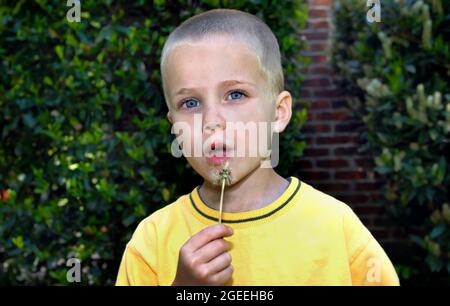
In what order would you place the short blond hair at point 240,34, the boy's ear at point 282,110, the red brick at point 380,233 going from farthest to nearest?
the red brick at point 380,233
the boy's ear at point 282,110
the short blond hair at point 240,34

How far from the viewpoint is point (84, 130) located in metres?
3.89

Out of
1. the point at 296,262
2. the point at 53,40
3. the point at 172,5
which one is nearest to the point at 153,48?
the point at 172,5

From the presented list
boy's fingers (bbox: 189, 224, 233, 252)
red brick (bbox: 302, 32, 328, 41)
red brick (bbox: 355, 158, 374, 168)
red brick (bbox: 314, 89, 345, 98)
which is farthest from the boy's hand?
red brick (bbox: 302, 32, 328, 41)

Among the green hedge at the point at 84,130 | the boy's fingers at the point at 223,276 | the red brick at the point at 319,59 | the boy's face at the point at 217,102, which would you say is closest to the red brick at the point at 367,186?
the red brick at the point at 319,59

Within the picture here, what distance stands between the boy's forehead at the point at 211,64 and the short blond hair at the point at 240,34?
0.09 ft

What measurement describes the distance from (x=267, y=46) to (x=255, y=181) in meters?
0.41

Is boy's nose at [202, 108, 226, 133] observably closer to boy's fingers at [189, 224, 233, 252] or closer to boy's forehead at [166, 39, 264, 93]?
Result: boy's forehead at [166, 39, 264, 93]

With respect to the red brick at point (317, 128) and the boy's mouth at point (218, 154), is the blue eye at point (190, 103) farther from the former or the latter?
the red brick at point (317, 128)

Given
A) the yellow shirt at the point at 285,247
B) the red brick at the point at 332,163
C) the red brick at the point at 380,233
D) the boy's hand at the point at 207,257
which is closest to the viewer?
the boy's hand at the point at 207,257

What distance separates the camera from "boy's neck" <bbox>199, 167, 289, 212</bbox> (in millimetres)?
1957

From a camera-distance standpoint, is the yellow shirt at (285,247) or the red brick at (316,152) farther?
the red brick at (316,152)

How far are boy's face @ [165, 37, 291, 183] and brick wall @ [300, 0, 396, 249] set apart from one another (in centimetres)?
335

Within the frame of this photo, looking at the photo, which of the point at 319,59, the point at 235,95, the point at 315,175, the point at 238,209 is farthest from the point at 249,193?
the point at 319,59

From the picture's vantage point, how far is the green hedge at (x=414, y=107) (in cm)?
376
